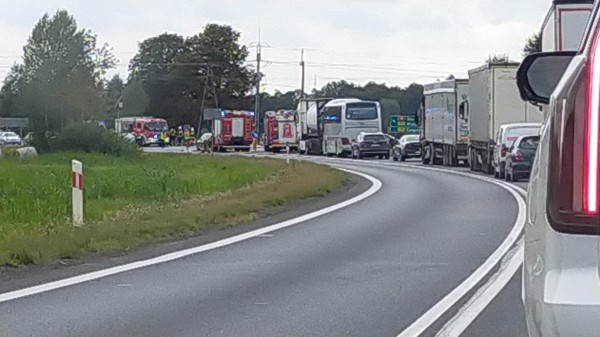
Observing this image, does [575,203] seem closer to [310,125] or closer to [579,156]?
[579,156]

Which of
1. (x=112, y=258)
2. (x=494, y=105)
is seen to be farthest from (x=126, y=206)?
(x=494, y=105)

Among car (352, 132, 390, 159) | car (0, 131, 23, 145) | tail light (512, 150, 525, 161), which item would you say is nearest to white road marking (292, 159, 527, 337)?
tail light (512, 150, 525, 161)

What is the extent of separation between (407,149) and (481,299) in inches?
2032

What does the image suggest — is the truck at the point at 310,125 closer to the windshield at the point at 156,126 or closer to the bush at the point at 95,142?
the bush at the point at 95,142

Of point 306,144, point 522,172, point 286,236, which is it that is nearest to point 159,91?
point 306,144

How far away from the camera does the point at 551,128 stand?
3.96 m

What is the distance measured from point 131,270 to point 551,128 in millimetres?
9701

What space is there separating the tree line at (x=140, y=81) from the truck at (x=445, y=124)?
2287 cm

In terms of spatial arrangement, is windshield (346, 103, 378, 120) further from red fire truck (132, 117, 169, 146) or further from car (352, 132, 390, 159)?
red fire truck (132, 117, 169, 146)

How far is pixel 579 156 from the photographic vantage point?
370cm

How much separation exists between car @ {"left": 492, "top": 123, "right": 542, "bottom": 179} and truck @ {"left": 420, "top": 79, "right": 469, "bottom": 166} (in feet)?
27.4

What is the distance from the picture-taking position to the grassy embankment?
14.9m

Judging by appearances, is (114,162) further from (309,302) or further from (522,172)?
(309,302)

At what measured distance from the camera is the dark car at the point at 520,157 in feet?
113
